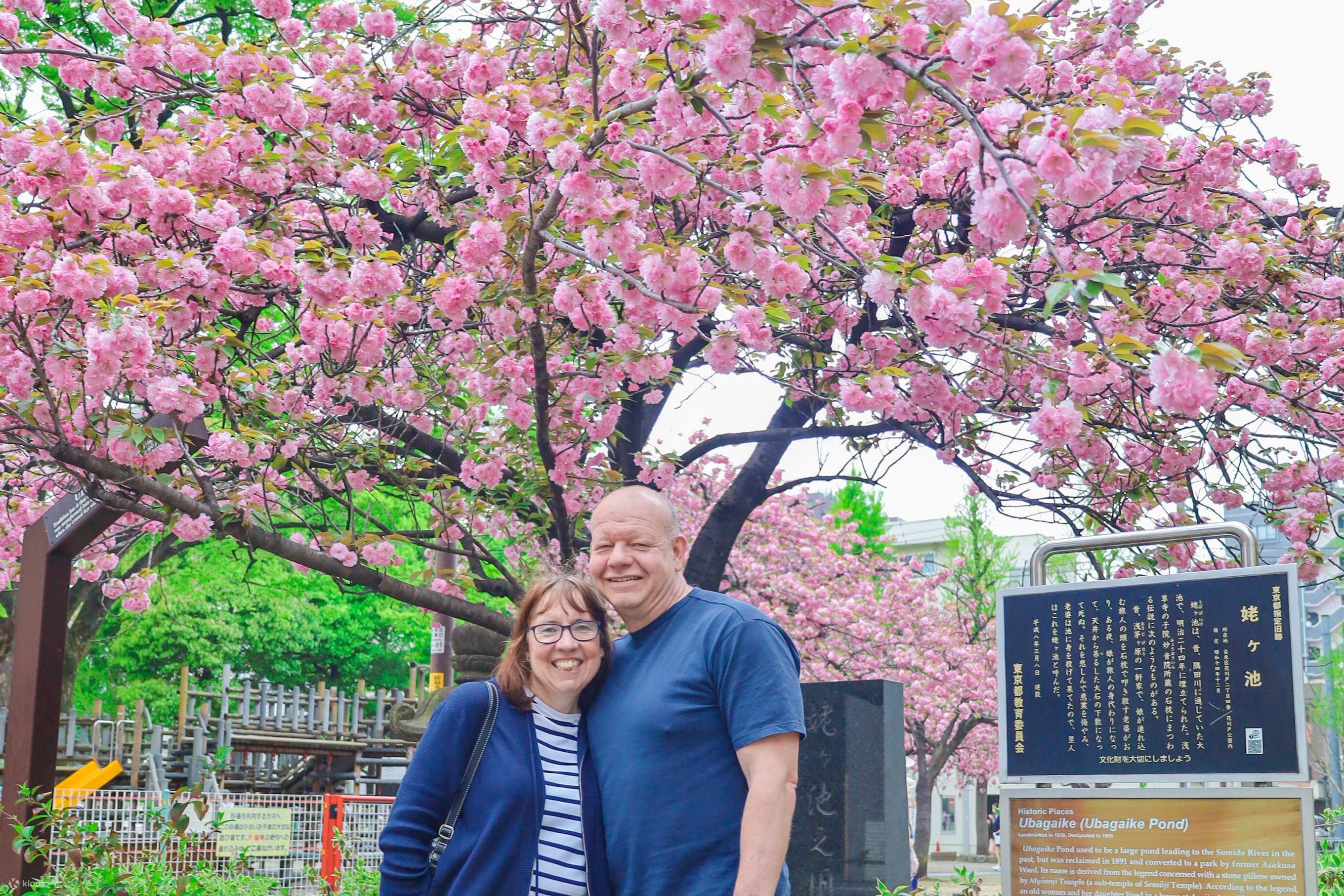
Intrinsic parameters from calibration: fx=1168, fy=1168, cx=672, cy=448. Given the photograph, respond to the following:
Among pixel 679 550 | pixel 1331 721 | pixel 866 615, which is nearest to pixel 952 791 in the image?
pixel 1331 721

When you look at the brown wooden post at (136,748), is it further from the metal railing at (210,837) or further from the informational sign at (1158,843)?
the informational sign at (1158,843)

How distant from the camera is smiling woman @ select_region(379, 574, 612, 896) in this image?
2652 millimetres

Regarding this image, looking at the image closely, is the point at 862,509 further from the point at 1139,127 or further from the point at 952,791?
the point at 1139,127

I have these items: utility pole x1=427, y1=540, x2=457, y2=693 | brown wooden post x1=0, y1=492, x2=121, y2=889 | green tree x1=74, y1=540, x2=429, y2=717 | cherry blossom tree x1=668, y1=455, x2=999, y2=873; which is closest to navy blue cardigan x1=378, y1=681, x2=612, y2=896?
brown wooden post x1=0, y1=492, x2=121, y2=889

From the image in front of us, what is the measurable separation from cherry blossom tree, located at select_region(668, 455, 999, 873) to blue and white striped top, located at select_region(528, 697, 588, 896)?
32.7 ft

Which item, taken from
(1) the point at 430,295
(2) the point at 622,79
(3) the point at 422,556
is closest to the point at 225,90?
(1) the point at 430,295

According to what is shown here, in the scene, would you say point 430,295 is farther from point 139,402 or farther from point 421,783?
point 421,783

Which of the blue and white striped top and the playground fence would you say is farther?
the playground fence

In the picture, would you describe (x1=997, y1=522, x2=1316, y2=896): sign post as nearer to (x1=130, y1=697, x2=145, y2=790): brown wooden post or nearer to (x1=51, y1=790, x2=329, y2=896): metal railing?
(x1=51, y1=790, x2=329, y2=896): metal railing

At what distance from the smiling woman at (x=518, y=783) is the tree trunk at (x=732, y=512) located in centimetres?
485

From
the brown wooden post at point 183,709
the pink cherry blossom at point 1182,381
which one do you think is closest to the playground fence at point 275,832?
the pink cherry blossom at point 1182,381

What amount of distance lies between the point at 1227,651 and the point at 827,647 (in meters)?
14.0

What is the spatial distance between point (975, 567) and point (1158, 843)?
22286mm

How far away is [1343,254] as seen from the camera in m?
7.30
